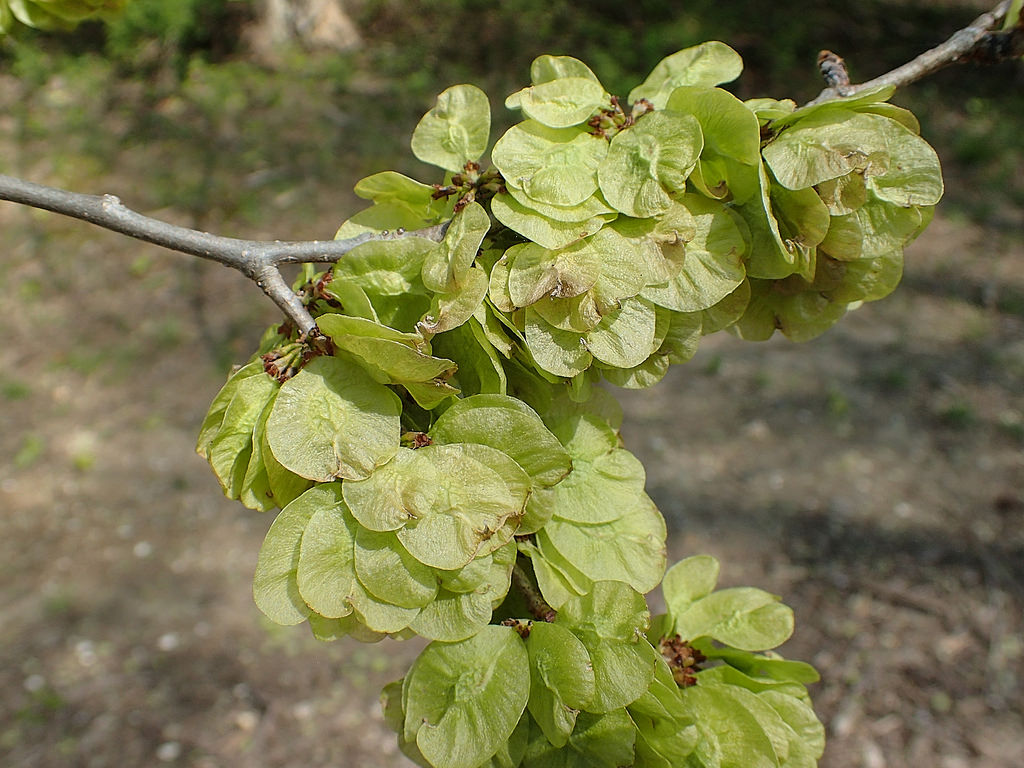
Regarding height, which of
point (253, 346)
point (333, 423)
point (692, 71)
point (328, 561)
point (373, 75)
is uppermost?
point (692, 71)

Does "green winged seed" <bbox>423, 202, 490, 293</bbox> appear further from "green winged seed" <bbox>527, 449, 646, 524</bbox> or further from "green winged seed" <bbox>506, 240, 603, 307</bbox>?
"green winged seed" <bbox>527, 449, 646, 524</bbox>

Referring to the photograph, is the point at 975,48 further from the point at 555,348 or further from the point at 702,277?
the point at 555,348

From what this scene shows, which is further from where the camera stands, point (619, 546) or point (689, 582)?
point (689, 582)

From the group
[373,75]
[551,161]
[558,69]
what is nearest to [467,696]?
[551,161]

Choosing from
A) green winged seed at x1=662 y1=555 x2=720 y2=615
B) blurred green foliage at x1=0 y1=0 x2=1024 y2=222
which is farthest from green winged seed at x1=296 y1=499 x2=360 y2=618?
blurred green foliage at x1=0 y1=0 x2=1024 y2=222

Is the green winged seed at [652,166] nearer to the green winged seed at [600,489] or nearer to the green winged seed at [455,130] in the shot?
the green winged seed at [455,130]

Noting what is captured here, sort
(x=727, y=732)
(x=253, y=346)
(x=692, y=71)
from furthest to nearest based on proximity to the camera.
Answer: (x=253, y=346) < (x=692, y=71) < (x=727, y=732)

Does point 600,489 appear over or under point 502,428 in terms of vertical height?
under
